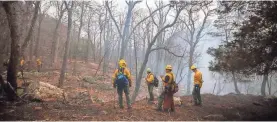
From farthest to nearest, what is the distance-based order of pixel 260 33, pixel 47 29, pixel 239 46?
pixel 47 29 < pixel 239 46 < pixel 260 33

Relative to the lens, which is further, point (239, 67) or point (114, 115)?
point (239, 67)

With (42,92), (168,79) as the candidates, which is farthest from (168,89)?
(42,92)

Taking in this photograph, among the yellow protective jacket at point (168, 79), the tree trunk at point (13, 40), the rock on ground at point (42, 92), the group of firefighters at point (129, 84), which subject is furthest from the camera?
the rock on ground at point (42, 92)

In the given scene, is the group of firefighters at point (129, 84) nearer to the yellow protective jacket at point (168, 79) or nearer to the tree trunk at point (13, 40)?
the yellow protective jacket at point (168, 79)

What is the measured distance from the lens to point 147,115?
8.98 metres

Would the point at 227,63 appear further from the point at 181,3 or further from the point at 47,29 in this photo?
the point at 47,29

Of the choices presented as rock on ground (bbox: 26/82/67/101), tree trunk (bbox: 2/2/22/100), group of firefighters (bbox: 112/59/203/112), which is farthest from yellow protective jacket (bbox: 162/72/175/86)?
tree trunk (bbox: 2/2/22/100)

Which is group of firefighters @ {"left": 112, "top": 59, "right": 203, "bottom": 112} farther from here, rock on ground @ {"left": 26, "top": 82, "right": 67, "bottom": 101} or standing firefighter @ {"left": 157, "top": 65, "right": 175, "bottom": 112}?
rock on ground @ {"left": 26, "top": 82, "right": 67, "bottom": 101}

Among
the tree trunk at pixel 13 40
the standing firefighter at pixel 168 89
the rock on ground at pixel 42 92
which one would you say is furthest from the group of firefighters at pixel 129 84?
the tree trunk at pixel 13 40

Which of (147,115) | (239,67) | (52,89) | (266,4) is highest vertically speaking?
(266,4)

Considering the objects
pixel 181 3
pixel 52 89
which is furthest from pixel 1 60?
pixel 181 3

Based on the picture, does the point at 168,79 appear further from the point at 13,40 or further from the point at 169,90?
the point at 13,40

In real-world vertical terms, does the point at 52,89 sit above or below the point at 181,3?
below

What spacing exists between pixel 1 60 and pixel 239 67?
1669cm
